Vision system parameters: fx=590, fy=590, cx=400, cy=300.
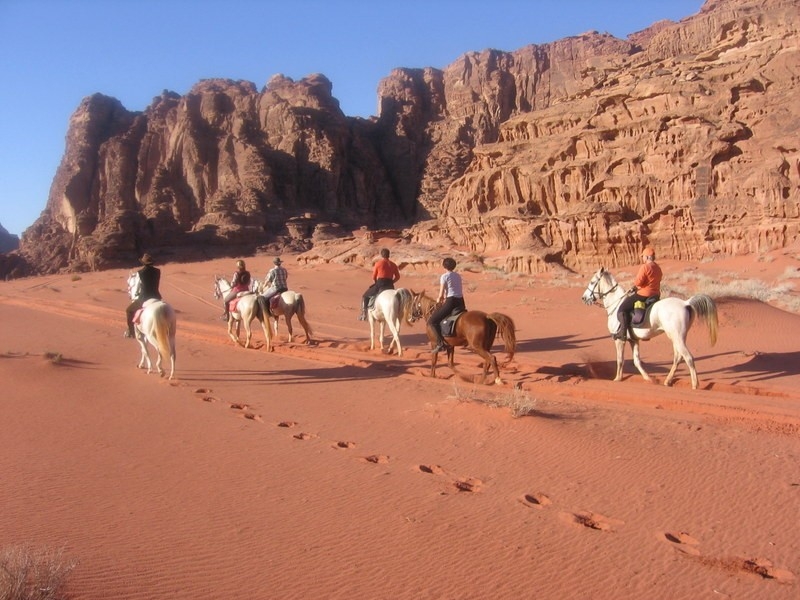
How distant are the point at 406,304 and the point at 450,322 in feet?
7.63

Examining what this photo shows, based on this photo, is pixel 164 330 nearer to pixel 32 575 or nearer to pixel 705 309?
pixel 32 575

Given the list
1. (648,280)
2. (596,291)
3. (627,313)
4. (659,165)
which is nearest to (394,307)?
(596,291)

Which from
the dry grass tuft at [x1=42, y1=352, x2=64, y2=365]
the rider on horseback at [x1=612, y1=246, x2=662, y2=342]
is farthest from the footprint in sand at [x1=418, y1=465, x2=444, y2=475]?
the dry grass tuft at [x1=42, y1=352, x2=64, y2=365]

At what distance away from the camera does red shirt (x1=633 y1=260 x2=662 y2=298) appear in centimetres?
1115

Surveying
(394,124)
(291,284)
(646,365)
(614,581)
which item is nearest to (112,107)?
(394,124)

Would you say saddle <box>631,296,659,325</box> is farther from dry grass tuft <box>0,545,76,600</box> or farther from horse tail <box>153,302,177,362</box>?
dry grass tuft <box>0,545,76,600</box>

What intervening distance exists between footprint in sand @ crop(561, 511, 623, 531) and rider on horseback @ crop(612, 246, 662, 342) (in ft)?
22.2

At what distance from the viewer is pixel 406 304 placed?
1333 cm

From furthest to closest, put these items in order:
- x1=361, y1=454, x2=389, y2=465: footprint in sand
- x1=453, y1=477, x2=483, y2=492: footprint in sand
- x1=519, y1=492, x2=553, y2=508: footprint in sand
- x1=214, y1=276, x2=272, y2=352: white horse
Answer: x1=214, y1=276, x2=272, y2=352: white horse, x1=361, y1=454, x2=389, y2=465: footprint in sand, x1=453, y1=477, x2=483, y2=492: footprint in sand, x1=519, y1=492, x2=553, y2=508: footprint in sand

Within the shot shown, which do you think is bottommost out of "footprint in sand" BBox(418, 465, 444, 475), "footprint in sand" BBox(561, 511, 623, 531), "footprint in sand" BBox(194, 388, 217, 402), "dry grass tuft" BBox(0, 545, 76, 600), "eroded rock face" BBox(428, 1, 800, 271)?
"footprint in sand" BBox(561, 511, 623, 531)

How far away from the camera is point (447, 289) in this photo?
11328 millimetres

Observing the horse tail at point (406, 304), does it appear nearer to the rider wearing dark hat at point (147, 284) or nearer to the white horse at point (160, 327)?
the white horse at point (160, 327)

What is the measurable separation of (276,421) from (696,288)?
841 inches

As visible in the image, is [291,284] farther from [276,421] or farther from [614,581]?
[614,581]
